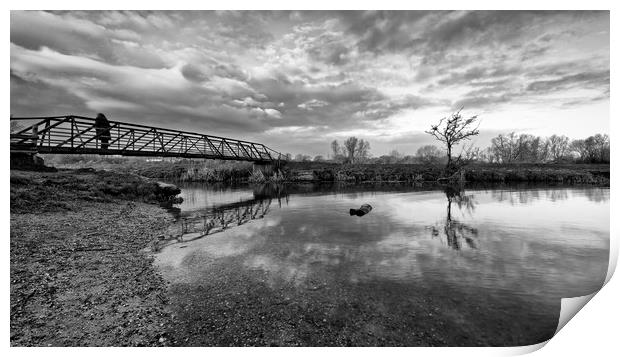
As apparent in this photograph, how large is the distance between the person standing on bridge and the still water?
35.1ft

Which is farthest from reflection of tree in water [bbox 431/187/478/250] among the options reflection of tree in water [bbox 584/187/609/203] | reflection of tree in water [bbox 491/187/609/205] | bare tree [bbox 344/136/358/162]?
bare tree [bbox 344/136/358/162]

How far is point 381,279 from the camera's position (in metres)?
5.66

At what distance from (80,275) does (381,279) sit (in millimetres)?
A: 6581

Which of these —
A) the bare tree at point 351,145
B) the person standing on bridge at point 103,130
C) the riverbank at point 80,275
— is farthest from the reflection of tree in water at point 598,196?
the bare tree at point 351,145

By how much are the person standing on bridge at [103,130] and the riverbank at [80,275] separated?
5701mm

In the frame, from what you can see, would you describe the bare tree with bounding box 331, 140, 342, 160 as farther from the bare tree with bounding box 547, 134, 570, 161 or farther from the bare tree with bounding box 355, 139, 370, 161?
the bare tree with bounding box 547, 134, 570, 161

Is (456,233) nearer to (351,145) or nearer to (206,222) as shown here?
(206,222)

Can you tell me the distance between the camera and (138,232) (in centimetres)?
920

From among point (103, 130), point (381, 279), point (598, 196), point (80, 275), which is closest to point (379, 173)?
point (598, 196)

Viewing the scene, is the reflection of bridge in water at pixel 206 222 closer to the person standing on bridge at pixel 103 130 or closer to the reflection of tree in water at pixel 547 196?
the person standing on bridge at pixel 103 130

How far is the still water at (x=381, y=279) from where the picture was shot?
13.0ft

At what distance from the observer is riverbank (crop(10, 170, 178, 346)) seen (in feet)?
12.5

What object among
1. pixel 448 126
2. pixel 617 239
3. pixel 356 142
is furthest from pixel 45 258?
pixel 356 142
